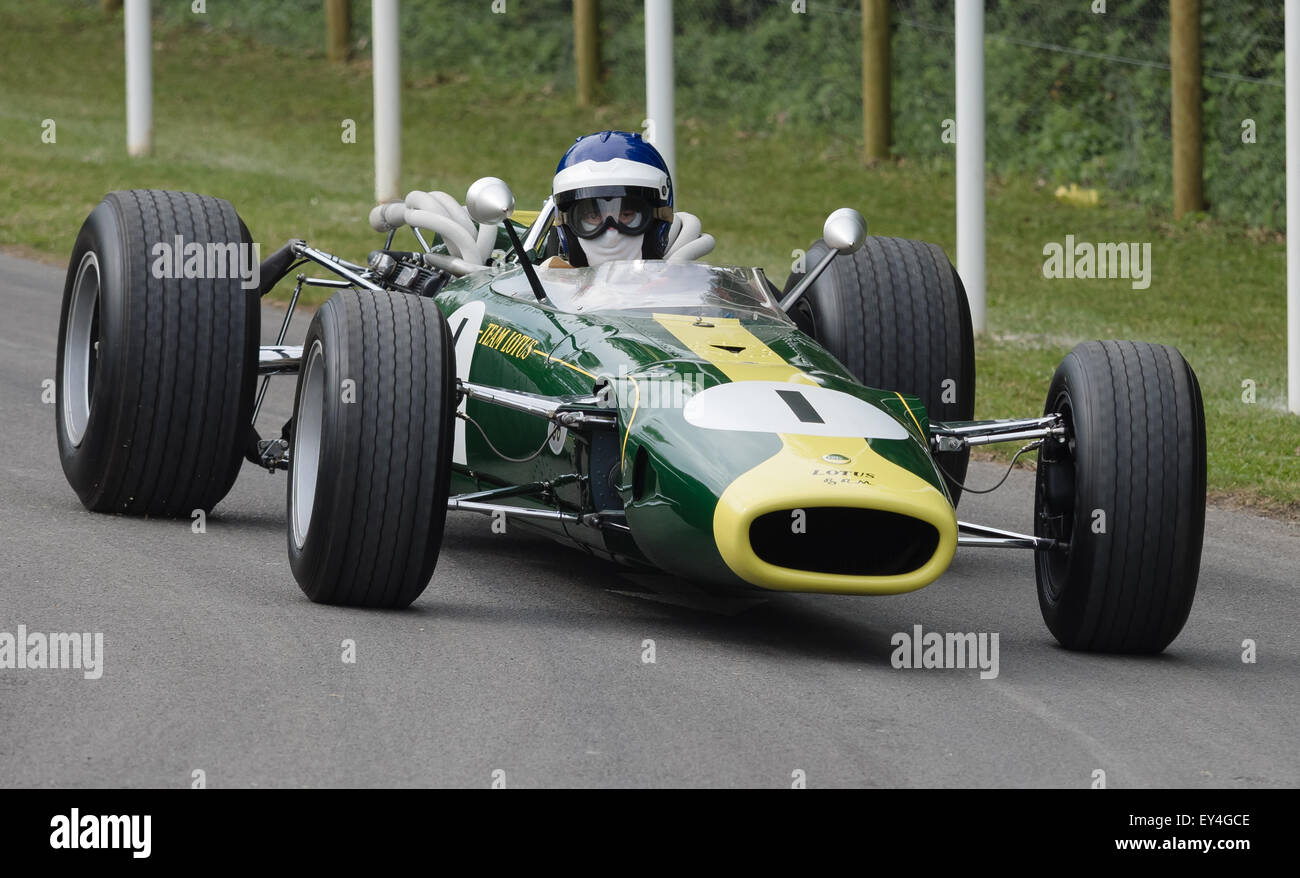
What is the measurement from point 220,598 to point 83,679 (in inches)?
43.3

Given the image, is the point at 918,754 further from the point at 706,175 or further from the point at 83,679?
the point at 706,175

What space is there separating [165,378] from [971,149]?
27.1ft

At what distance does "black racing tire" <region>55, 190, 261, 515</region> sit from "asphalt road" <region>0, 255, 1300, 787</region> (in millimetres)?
176

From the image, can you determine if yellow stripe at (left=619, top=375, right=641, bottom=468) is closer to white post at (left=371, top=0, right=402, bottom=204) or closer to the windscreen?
the windscreen

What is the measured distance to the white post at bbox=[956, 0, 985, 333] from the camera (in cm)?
1508

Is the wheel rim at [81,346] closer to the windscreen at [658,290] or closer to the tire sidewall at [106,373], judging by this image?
the tire sidewall at [106,373]

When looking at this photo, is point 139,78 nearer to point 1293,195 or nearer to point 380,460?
point 1293,195

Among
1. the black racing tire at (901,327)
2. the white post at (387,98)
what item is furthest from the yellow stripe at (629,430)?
the white post at (387,98)

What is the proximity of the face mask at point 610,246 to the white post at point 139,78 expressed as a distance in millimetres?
14342

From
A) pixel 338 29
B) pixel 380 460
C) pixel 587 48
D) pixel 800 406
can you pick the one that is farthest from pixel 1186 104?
pixel 380 460

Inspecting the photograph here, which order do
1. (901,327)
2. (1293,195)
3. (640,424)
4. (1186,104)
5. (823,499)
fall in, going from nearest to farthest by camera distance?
(823,499) < (640,424) < (901,327) < (1293,195) < (1186,104)

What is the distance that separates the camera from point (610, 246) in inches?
335

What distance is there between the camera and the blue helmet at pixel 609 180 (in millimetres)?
8414

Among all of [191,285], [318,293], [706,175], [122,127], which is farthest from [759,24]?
[191,285]
